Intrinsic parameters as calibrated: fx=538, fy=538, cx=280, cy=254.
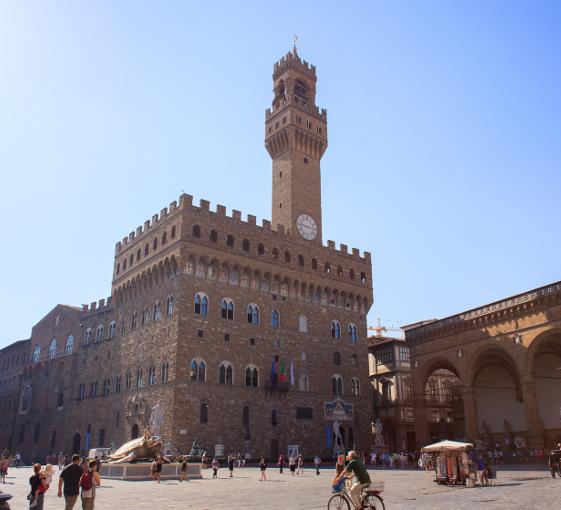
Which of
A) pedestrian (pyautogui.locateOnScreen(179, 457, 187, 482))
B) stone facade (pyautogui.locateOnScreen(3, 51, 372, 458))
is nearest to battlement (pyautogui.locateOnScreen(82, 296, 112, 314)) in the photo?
stone facade (pyautogui.locateOnScreen(3, 51, 372, 458))

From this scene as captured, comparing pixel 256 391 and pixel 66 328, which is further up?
pixel 66 328

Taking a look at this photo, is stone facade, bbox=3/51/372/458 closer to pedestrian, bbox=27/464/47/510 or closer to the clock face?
the clock face

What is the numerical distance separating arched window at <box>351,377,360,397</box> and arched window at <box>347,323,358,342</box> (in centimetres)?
331

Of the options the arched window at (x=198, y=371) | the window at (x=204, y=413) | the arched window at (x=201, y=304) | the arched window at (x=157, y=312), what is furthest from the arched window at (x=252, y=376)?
the arched window at (x=157, y=312)

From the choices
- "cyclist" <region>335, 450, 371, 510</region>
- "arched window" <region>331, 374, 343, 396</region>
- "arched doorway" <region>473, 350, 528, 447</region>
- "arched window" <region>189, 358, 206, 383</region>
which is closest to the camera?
"cyclist" <region>335, 450, 371, 510</region>

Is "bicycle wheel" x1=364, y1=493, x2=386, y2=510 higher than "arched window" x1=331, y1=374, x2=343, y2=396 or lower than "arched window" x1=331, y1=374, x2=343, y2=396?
lower

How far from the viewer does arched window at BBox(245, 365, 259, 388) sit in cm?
3769

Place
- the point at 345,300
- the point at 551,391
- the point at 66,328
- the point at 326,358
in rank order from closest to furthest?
the point at 551,391 → the point at 326,358 → the point at 345,300 → the point at 66,328

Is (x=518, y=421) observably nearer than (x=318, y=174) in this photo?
Yes

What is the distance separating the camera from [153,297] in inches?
1558

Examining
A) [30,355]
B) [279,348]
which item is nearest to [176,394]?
[279,348]

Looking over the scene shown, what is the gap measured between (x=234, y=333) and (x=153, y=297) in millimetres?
6755

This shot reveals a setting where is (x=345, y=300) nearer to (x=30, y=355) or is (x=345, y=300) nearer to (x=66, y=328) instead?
(x=66, y=328)

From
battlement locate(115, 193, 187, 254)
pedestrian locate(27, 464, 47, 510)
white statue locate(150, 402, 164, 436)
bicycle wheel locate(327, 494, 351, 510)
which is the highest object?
battlement locate(115, 193, 187, 254)
